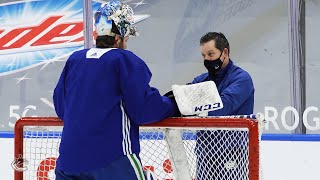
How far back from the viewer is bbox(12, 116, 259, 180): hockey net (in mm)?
2119

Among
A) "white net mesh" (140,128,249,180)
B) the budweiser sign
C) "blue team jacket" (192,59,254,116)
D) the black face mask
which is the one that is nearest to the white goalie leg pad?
"white net mesh" (140,128,249,180)

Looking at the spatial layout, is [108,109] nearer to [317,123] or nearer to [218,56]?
[218,56]

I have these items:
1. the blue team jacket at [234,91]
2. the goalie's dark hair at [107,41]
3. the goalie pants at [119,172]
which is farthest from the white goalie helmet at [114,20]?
the blue team jacket at [234,91]

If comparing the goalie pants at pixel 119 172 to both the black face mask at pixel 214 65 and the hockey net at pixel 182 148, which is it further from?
the black face mask at pixel 214 65

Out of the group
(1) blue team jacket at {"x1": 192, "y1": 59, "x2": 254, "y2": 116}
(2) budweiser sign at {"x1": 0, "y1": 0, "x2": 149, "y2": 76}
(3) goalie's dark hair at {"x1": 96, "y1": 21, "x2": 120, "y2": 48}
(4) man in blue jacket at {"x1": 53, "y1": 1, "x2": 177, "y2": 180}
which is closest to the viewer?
(4) man in blue jacket at {"x1": 53, "y1": 1, "x2": 177, "y2": 180}

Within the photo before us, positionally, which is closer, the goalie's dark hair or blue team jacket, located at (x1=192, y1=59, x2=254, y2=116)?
the goalie's dark hair

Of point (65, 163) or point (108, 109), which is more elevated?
point (108, 109)

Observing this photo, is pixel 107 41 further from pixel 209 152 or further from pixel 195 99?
pixel 209 152

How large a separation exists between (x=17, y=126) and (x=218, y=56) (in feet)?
2.34

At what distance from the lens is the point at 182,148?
226 centimetres

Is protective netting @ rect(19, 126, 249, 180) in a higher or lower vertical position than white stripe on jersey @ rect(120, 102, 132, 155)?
lower

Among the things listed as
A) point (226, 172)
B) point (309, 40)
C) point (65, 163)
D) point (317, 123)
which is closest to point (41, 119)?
point (65, 163)

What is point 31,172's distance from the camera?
2.51 m

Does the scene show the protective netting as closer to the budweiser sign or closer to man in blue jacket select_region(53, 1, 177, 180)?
man in blue jacket select_region(53, 1, 177, 180)
